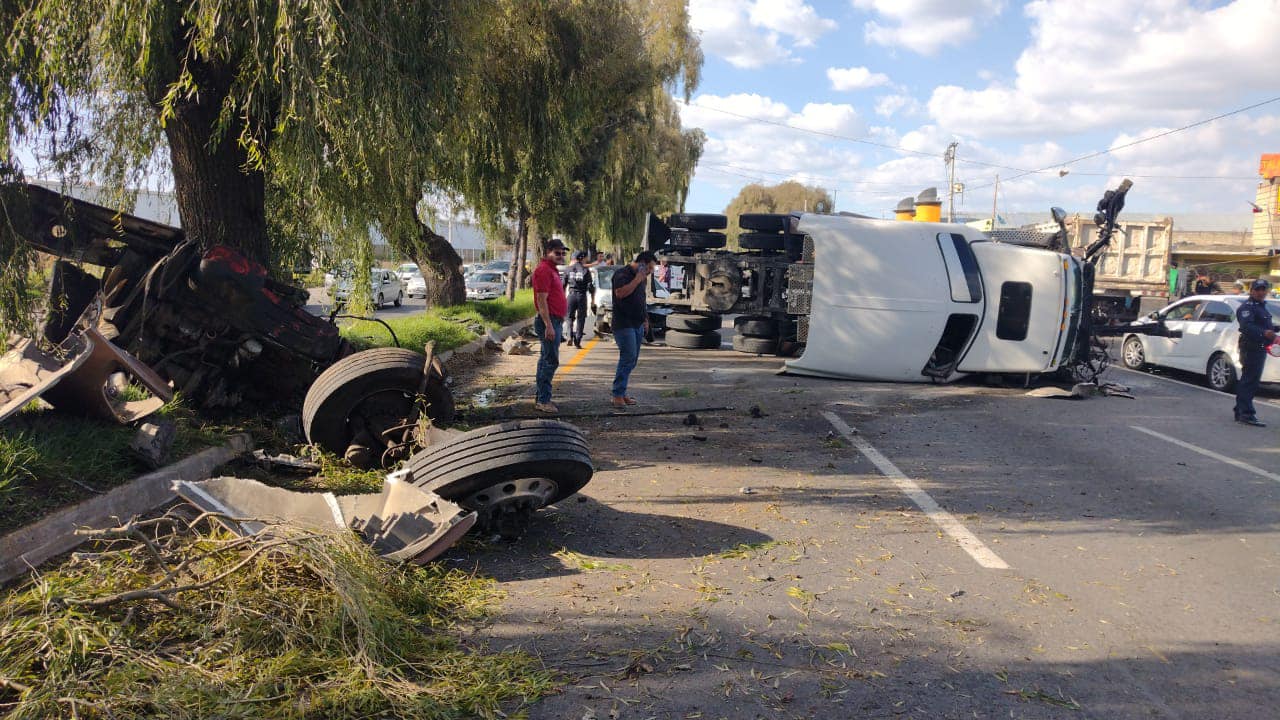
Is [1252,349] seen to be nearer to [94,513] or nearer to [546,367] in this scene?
[546,367]

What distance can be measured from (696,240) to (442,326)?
4.59 m

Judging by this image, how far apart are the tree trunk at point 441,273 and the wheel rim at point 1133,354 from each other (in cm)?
1327

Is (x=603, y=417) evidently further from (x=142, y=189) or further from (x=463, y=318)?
(x=463, y=318)

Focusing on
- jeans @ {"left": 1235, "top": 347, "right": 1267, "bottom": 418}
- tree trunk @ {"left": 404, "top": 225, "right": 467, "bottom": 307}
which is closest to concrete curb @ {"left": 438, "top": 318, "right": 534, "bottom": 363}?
tree trunk @ {"left": 404, "top": 225, "right": 467, "bottom": 307}

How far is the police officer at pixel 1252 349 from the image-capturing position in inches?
380

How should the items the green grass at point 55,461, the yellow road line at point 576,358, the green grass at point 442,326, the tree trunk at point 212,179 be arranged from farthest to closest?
the yellow road line at point 576,358 → the green grass at point 442,326 → the tree trunk at point 212,179 → the green grass at point 55,461

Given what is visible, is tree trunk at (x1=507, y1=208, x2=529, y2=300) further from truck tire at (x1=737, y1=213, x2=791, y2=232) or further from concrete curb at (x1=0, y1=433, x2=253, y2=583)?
concrete curb at (x1=0, y1=433, x2=253, y2=583)

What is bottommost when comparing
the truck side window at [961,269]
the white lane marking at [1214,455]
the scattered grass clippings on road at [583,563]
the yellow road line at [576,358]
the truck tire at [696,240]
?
the scattered grass clippings on road at [583,563]

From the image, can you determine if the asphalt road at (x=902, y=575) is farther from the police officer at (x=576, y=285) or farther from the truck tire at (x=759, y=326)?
the police officer at (x=576, y=285)

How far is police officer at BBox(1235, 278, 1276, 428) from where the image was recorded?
380 inches

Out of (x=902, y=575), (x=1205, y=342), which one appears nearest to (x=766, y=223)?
(x=1205, y=342)

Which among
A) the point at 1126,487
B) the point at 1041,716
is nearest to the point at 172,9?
the point at 1041,716

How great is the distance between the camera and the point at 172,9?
233 inches

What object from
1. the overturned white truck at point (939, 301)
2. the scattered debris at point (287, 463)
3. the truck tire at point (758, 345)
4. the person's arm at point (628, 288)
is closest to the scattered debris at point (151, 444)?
the scattered debris at point (287, 463)
